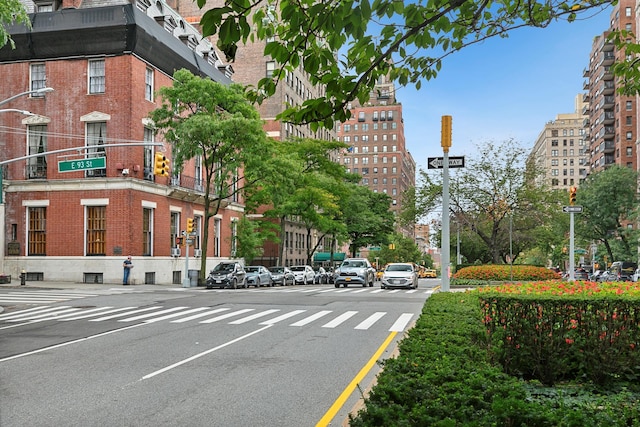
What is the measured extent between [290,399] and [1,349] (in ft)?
24.2

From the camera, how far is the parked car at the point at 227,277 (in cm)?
3622

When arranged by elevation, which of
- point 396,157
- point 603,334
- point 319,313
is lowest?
point 319,313

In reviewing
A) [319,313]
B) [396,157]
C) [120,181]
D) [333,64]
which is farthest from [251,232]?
[396,157]

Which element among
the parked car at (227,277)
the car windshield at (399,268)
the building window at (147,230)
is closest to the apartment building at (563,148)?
the car windshield at (399,268)

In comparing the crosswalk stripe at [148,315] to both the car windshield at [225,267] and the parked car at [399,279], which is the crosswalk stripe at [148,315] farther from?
the parked car at [399,279]

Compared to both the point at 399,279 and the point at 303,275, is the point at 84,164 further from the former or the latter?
the point at 303,275

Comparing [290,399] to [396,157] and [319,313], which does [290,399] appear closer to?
[319,313]

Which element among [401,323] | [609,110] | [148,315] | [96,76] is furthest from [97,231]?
[609,110]

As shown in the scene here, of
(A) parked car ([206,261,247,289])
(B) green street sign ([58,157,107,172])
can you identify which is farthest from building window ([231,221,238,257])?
(B) green street sign ([58,157,107,172])

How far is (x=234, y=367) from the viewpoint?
995 centimetres

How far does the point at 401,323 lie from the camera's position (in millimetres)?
16766

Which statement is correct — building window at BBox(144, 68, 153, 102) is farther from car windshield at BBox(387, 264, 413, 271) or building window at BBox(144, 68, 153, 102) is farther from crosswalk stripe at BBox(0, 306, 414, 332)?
crosswalk stripe at BBox(0, 306, 414, 332)

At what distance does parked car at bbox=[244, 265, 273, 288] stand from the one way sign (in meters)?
24.8

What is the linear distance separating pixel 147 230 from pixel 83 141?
22.6 feet
